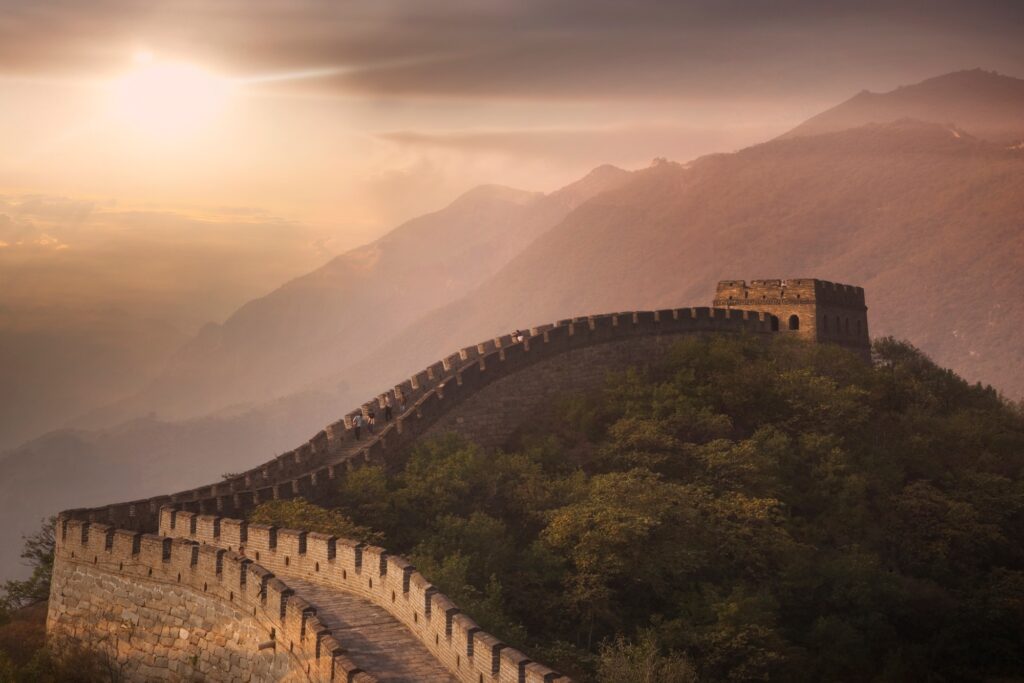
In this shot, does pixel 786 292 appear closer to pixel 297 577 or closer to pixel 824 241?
pixel 297 577

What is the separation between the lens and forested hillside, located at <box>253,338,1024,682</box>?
3111cm

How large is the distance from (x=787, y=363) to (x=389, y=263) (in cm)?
12866

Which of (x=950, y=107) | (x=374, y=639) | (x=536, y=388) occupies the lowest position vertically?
(x=374, y=639)

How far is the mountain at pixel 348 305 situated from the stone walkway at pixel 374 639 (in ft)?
464

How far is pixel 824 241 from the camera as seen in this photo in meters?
109

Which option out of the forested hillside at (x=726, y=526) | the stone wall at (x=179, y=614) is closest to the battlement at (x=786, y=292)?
the forested hillside at (x=726, y=526)

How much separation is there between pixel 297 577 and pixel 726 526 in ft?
50.6

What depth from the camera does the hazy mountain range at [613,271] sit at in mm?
99312

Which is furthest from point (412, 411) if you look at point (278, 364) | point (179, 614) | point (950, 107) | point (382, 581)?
point (278, 364)

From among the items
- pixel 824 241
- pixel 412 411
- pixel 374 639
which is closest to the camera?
pixel 374 639

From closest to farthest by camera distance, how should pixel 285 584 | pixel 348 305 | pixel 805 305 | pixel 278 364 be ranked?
pixel 285 584, pixel 805 305, pixel 348 305, pixel 278 364

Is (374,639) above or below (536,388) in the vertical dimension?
below

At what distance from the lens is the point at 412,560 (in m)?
28.7

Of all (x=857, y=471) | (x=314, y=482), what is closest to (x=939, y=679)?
(x=857, y=471)
